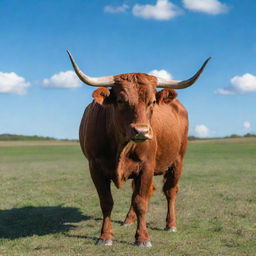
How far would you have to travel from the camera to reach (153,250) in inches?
276

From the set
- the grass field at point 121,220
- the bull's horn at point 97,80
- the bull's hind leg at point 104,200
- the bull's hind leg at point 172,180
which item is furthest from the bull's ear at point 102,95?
the bull's hind leg at point 172,180

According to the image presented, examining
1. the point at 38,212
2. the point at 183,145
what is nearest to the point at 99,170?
the point at 183,145

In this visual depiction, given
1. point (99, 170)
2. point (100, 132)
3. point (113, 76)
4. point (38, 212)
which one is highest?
point (113, 76)

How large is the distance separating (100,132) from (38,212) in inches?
164

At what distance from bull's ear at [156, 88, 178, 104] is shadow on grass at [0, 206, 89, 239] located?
342cm

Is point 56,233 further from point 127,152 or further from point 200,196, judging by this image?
point 200,196

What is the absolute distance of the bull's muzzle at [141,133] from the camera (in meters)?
6.06

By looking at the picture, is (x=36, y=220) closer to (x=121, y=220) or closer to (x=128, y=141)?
(x=121, y=220)

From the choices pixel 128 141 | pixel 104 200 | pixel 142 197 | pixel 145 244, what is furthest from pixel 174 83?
pixel 145 244

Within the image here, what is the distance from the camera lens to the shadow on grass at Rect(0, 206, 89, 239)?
864 centimetres

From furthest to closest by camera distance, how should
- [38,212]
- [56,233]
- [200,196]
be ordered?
[200,196] → [38,212] → [56,233]

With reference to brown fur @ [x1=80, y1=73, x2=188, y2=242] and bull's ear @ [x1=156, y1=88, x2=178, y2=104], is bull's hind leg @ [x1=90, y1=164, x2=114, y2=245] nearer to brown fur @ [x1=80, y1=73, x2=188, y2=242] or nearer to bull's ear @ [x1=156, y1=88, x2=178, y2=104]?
brown fur @ [x1=80, y1=73, x2=188, y2=242]

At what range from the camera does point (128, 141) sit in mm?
7016

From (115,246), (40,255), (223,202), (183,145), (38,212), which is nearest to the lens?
(40,255)
